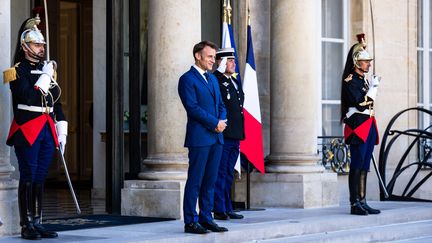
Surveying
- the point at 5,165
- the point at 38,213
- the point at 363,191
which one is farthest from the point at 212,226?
the point at 363,191

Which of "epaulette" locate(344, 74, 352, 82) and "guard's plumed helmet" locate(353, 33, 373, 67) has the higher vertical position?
"guard's plumed helmet" locate(353, 33, 373, 67)

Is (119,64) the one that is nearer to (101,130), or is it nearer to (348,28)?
(101,130)

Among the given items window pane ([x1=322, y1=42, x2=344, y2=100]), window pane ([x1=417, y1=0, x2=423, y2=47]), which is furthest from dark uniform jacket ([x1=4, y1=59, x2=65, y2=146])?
window pane ([x1=417, y1=0, x2=423, y2=47])

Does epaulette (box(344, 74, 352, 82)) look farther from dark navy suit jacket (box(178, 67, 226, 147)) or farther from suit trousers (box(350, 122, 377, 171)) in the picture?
dark navy suit jacket (box(178, 67, 226, 147))

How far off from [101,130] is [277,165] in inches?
103

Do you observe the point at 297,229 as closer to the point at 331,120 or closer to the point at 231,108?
the point at 231,108

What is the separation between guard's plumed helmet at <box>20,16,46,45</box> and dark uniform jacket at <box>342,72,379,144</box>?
393 cm

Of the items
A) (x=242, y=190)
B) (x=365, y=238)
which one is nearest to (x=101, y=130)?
(x=242, y=190)

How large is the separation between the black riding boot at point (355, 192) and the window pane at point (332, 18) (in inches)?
141

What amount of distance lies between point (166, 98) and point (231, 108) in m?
0.75

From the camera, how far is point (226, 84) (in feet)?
38.6

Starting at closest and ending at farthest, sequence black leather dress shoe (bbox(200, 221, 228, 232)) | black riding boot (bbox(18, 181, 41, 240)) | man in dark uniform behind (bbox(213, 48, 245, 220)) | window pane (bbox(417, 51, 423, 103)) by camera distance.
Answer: black riding boot (bbox(18, 181, 41, 240)), black leather dress shoe (bbox(200, 221, 228, 232)), man in dark uniform behind (bbox(213, 48, 245, 220)), window pane (bbox(417, 51, 423, 103))

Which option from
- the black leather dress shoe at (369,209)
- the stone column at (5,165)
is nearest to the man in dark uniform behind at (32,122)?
the stone column at (5,165)

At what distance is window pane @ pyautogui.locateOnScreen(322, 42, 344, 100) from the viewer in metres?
15.8
